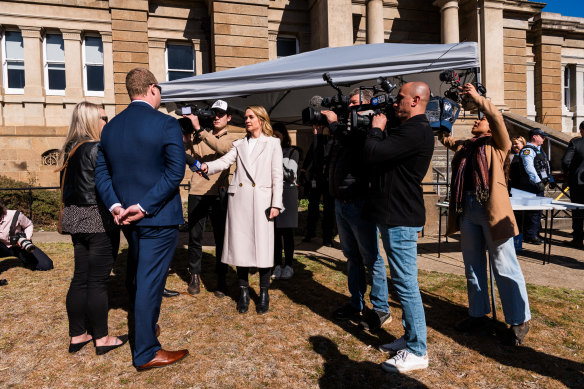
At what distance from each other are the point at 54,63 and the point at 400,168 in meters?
14.5

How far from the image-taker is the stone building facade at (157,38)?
40.8 feet

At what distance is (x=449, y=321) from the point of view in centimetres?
359

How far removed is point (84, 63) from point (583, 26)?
73.4 ft

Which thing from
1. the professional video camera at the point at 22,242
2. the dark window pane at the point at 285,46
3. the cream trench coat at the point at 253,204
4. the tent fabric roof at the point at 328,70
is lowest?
the professional video camera at the point at 22,242

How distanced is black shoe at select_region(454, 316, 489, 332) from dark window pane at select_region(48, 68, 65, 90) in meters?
14.7

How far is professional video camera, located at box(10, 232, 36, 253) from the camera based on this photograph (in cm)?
478

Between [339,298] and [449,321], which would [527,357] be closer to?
[449,321]

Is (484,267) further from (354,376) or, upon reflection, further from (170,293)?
(170,293)

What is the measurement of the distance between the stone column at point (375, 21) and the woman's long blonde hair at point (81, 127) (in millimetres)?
12395

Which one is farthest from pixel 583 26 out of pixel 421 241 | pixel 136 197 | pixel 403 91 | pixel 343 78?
pixel 136 197

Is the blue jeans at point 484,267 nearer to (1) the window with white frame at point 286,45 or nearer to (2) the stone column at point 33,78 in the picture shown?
(1) the window with white frame at point 286,45

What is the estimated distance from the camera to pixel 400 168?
270 cm

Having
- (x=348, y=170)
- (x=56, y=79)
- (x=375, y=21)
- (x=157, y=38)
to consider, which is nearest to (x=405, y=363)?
(x=348, y=170)

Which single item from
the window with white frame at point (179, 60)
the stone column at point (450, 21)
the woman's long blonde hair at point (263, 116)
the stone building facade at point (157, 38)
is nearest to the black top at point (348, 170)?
the woman's long blonde hair at point (263, 116)
